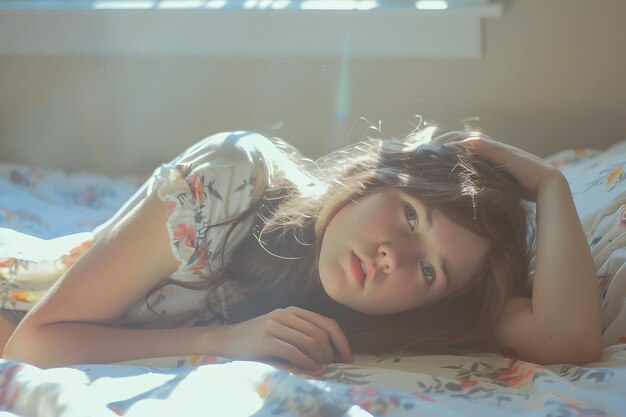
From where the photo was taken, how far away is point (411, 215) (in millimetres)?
1207

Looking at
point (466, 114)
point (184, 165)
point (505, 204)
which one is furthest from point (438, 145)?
point (466, 114)

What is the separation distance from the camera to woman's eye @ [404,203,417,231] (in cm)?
120

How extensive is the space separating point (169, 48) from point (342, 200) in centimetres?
111

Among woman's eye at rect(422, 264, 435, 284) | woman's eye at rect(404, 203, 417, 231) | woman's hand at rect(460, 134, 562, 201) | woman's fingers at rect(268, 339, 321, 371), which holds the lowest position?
woman's fingers at rect(268, 339, 321, 371)

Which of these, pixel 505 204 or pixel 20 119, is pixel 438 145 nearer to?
pixel 505 204

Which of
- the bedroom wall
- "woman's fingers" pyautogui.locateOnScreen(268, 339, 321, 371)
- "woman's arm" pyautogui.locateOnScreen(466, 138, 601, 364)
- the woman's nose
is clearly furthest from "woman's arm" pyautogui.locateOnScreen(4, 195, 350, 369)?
the bedroom wall

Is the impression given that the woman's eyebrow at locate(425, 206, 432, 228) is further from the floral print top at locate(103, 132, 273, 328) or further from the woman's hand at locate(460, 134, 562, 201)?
the floral print top at locate(103, 132, 273, 328)

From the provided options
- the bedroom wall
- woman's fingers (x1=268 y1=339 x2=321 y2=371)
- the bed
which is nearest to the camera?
the bed

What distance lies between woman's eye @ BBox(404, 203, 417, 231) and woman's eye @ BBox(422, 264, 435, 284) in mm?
56

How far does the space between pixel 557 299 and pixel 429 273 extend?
0.57 ft

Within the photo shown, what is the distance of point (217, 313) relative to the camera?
53.1 inches

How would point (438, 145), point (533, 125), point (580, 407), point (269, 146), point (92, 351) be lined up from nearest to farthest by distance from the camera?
point (580, 407) < point (92, 351) < point (438, 145) < point (269, 146) < point (533, 125)

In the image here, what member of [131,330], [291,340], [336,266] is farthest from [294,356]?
[131,330]

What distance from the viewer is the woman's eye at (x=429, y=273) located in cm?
119
